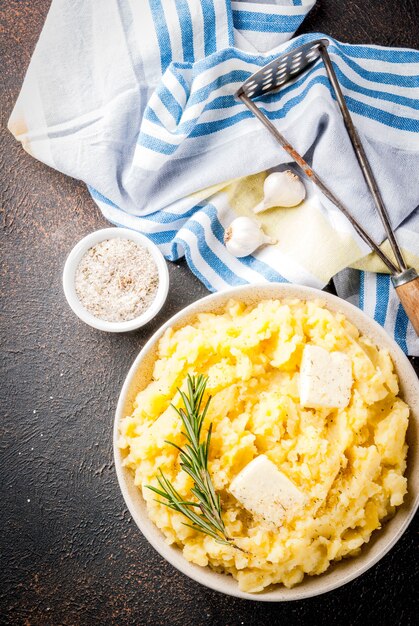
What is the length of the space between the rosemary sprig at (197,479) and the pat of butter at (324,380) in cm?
32

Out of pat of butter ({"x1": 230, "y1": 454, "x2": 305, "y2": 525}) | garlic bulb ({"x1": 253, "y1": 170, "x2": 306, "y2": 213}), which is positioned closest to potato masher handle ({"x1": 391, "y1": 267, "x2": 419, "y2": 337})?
garlic bulb ({"x1": 253, "y1": 170, "x2": 306, "y2": 213})

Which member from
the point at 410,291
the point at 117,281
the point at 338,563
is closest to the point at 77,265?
the point at 117,281

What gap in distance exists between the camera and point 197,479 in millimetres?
1832

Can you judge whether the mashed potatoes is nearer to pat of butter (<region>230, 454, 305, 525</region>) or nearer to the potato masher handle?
pat of butter (<region>230, 454, 305, 525</region>)

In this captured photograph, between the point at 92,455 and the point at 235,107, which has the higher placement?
the point at 235,107

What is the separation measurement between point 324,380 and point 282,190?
0.73 metres

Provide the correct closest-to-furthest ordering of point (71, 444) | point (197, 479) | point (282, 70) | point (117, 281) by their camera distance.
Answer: point (197, 479) → point (282, 70) → point (117, 281) → point (71, 444)

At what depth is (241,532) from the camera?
6.40ft

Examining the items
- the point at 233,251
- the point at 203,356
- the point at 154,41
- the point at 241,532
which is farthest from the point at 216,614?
the point at 154,41

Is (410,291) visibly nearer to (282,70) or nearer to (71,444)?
(282,70)

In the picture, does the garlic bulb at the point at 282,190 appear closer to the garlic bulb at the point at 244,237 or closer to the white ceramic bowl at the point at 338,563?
the garlic bulb at the point at 244,237

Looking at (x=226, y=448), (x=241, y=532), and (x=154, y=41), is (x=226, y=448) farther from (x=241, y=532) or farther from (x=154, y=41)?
(x=154, y=41)

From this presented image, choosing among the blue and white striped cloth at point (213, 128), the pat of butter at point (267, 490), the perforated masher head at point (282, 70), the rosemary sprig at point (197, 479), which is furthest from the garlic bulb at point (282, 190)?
the pat of butter at point (267, 490)

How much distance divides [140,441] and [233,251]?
77cm
